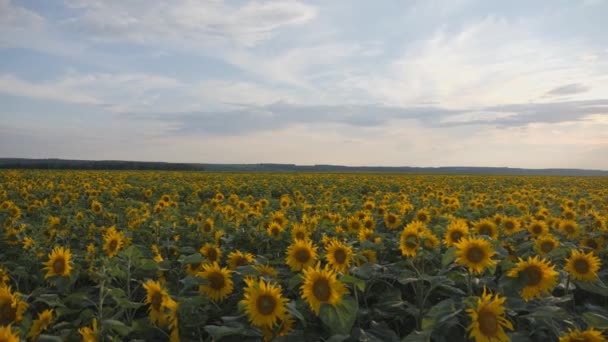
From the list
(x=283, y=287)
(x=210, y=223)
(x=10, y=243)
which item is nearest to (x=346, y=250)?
(x=283, y=287)

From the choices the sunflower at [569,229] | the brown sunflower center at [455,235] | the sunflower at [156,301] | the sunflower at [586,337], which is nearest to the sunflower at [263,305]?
the sunflower at [156,301]

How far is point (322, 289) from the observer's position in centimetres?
265

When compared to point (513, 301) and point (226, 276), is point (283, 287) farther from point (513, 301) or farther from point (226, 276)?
point (513, 301)

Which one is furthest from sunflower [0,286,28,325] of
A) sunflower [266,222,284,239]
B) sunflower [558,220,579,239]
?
sunflower [558,220,579,239]

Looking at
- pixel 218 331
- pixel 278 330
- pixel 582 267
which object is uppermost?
pixel 582 267

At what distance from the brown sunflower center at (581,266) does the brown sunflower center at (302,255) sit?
2.28 metres

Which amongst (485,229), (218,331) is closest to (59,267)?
(218,331)

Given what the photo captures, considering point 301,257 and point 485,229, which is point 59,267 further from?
point 485,229

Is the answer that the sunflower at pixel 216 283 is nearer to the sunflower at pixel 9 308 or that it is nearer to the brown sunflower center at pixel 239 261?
the brown sunflower center at pixel 239 261

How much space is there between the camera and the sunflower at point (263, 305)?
103 inches

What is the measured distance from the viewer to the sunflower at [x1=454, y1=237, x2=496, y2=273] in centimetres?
316

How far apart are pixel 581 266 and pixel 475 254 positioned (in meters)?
1.15

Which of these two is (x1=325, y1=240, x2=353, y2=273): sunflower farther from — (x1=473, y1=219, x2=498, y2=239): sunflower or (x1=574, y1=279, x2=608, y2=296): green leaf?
(x1=473, y1=219, x2=498, y2=239): sunflower

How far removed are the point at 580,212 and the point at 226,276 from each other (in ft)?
26.8
